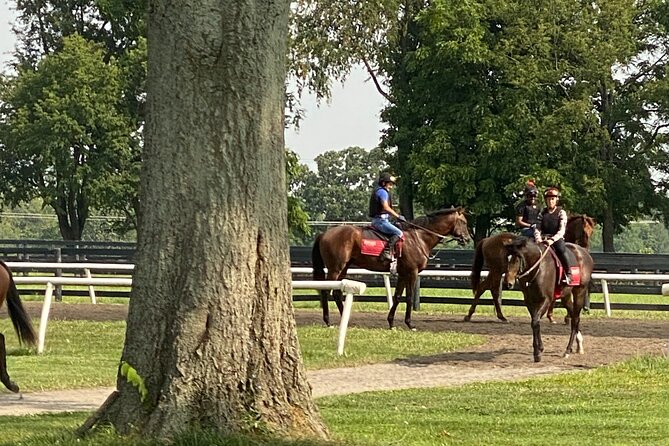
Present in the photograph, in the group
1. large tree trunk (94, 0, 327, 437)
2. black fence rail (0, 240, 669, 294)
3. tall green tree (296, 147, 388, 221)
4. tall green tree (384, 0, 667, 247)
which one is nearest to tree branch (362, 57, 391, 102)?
tall green tree (384, 0, 667, 247)

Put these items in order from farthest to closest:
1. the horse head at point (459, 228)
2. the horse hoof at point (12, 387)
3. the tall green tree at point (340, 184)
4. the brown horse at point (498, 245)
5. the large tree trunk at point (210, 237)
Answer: the tall green tree at point (340, 184)
the horse head at point (459, 228)
the brown horse at point (498, 245)
the horse hoof at point (12, 387)
the large tree trunk at point (210, 237)

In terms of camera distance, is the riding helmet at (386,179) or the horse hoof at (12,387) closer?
the horse hoof at (12,387)

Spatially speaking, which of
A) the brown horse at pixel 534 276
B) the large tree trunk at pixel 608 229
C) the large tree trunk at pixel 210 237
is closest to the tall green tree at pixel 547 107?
the large tree trunk at pixel 608 229

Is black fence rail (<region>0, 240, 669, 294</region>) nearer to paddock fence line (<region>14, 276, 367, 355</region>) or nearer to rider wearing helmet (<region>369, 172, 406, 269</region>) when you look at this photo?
rider wearing helmet (<region>369, 172, 406, 269</region>)

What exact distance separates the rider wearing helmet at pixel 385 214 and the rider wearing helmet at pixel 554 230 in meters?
4.52

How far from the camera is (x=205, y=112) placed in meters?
7.78

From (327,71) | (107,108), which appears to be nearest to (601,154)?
(327,71)

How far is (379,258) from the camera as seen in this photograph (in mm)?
22094

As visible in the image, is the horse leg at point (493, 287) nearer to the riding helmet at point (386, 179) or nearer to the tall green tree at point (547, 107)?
the riding helmet at point (386, 179)

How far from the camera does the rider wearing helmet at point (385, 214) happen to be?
22016 mm

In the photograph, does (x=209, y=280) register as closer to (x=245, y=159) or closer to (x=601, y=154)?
Answer: (x=245, y=159)

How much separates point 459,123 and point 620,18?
734 centimetres

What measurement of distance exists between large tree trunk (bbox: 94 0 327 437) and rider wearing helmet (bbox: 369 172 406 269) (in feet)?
46.3

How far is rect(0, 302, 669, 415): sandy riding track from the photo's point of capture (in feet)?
42.5
